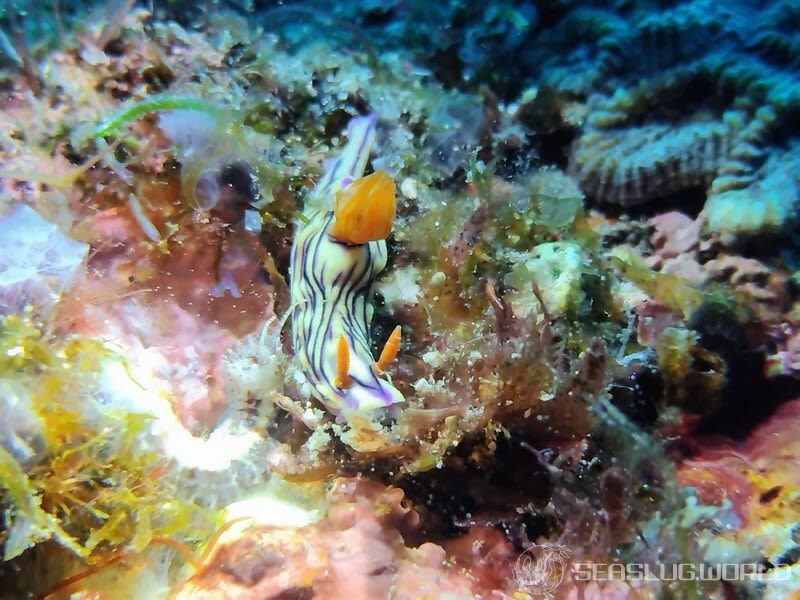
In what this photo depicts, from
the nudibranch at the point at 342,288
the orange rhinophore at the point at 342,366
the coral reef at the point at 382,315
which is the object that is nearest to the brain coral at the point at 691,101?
the coral reef at the point at 382,315

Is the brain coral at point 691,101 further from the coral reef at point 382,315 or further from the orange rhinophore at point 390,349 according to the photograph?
the orange rhinophore at point 390,349

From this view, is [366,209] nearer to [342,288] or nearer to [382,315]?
[342,288]

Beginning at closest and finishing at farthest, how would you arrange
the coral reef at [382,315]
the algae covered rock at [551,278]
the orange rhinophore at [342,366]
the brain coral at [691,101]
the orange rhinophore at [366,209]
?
the coral reef at [382,315], the orange rhinophore at [342,366], the orange rhinophore at [366,209], the algae covered rock at [551,278], the brain coral at [691,101]

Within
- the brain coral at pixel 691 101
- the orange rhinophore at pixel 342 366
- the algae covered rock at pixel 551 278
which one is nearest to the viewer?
the orange rhinophore at pixel 342 366

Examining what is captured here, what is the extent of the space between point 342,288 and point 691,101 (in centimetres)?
258

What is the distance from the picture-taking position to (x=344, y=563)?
1790mm

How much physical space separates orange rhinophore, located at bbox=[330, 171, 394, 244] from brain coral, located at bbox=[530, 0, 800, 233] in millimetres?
1687

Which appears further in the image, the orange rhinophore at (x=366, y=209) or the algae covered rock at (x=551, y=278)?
the algae covered rock at (x=551, y=278)

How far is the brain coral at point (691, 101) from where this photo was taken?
301cm

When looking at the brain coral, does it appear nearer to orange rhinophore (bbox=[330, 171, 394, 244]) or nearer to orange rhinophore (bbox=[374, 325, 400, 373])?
orange rhinophore (bbox=[330, 171, 394, 244])

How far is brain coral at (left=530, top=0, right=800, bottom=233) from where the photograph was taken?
9.88 feet

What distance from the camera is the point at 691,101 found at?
3396mm

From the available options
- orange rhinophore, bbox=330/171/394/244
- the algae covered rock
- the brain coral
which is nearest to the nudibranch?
orange rhinophore, bbox=330/171/394/244

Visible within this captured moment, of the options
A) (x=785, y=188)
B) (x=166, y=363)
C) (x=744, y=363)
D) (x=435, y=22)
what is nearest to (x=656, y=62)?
(x=785, y=188)
